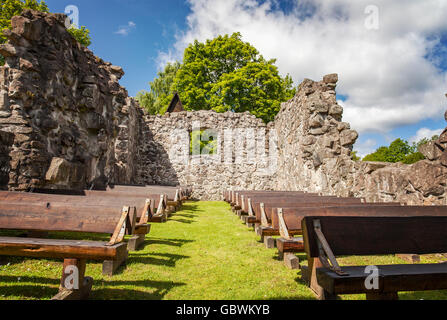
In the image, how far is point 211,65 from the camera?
20.1 meters

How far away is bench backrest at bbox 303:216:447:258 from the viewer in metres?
1.91

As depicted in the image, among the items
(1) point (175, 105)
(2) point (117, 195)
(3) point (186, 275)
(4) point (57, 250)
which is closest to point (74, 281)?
(4) point (57, 250)

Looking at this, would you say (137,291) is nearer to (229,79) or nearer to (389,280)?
(389,280)

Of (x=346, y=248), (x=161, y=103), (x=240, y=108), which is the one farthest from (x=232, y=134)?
(x=161, y=103)

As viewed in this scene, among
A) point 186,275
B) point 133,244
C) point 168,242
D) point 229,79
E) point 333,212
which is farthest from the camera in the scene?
point 229,79

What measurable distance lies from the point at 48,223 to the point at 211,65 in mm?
19240

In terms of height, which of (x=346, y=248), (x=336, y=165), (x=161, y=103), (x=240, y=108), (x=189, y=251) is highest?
(x=161, y=103)

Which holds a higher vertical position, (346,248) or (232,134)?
(232,134)

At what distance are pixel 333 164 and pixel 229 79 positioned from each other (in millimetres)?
13315

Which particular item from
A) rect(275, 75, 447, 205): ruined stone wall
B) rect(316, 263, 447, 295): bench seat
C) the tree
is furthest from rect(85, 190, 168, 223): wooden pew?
the tree

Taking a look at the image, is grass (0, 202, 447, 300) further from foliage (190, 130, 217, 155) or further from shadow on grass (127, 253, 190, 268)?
foliage (190, 130, 217, 155)

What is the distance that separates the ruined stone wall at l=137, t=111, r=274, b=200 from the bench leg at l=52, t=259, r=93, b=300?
36.9 feet

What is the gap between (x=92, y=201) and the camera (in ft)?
11.5
